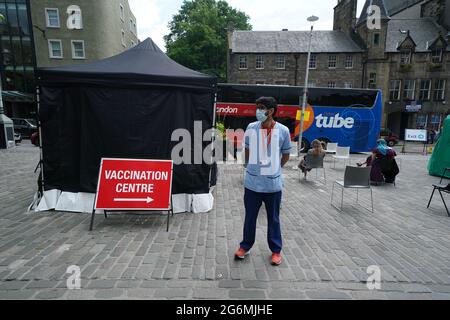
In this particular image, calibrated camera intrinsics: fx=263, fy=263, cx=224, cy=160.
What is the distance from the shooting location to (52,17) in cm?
2750

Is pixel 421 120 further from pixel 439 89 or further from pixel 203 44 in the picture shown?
pixel 203 44

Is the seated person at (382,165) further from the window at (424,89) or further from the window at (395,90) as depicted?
the window at (424,89)

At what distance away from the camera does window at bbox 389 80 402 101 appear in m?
31.6

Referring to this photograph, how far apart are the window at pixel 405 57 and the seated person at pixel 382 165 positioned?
30.2m

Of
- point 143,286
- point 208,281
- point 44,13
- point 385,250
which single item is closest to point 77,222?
point 143,286

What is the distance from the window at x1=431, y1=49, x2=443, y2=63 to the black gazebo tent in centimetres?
3697

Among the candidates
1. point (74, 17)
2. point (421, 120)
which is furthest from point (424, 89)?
point (74, 17)

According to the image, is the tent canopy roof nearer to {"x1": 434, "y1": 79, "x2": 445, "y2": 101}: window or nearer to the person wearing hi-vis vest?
the person wearing hi-vis vest

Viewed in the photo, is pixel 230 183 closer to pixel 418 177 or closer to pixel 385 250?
pixel 385 250

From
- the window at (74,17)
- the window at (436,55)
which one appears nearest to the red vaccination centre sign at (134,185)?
the window at (74,17)

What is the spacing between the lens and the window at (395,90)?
31594 millimetres

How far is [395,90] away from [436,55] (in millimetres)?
5700
